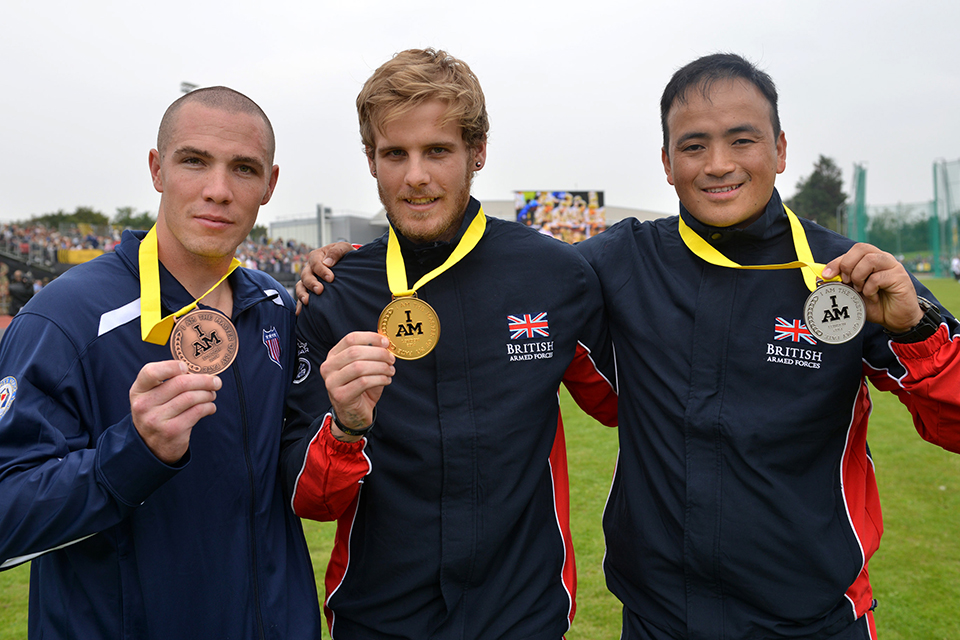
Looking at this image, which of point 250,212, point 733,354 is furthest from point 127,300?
point 733,354

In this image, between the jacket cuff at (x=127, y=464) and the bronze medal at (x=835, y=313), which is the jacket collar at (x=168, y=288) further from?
the bronze medal at (x=835, y=313)

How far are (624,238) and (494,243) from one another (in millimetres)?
605

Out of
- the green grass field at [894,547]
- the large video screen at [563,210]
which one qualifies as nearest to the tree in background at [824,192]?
the large video screen at [563,210]

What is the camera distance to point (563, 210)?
36312 millimetres

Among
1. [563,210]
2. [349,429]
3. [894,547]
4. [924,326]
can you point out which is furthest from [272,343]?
[563,210]

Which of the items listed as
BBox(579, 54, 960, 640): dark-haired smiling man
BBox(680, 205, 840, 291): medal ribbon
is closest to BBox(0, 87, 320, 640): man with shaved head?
BBox(579, 54, 960, 640): dark-haired smiling man

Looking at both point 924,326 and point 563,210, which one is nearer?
point 924,326

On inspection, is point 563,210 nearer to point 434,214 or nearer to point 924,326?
point 434,214

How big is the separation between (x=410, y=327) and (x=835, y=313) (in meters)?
1.49

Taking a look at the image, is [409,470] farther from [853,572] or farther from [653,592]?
[853,572]

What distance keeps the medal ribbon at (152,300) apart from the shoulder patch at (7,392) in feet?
1.17

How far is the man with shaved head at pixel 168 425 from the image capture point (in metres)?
1.72

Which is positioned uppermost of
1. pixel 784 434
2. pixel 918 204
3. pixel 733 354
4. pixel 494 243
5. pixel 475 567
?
pixel 918 204

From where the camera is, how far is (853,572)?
2258 mm
